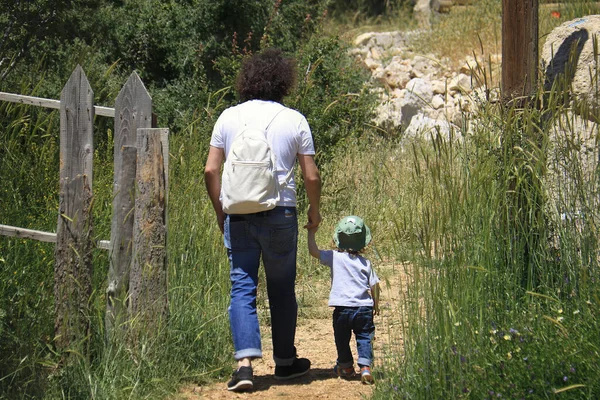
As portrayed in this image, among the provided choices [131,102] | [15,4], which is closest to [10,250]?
[131,102]

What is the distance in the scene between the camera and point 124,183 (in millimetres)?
4559

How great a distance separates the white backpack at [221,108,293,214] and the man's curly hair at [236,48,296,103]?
0.35 meters

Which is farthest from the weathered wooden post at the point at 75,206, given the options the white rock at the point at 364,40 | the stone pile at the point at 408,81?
the white rock at the point at 364,40

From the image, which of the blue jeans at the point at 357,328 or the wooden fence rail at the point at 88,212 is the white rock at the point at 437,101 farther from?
the wooden fence rail at the point at 88,212

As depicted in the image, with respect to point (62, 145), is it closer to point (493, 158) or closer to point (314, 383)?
point (314, 383)

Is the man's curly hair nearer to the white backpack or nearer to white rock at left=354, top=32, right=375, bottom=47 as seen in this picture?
the white backpack

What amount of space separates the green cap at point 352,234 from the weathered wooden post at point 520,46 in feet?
3.58

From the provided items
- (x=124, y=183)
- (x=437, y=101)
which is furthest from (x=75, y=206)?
(x=437, y=101)

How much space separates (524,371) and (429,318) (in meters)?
0.53

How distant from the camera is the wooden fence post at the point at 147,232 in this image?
450 centimetres

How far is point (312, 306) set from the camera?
6566 millimetres

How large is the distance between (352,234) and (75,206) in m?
1.50

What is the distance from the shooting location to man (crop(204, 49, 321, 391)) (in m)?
4.51

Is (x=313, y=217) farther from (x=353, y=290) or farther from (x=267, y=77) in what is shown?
(x=267, y=77)
